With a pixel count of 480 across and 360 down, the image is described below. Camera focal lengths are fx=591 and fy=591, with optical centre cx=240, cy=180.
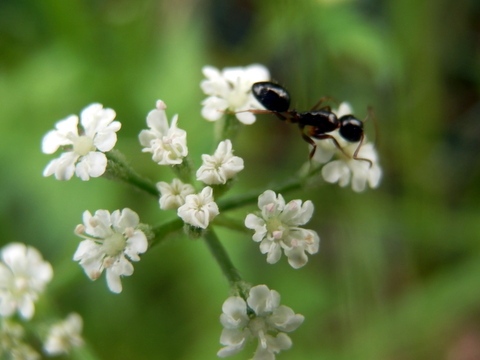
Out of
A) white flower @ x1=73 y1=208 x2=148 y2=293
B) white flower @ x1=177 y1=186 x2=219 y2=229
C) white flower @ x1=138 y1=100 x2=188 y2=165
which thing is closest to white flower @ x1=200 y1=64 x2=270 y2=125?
white flower @ x1=138 y1=100 x2=188 y2=165

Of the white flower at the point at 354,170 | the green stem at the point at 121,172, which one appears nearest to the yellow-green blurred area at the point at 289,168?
the white flower at the point at 354,170

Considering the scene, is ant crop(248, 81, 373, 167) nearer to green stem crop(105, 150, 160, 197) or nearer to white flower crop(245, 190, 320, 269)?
white flower crop(245, 190, 320, 269)

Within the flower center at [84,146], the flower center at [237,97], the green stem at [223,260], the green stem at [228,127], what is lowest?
the green stem at [223,260]

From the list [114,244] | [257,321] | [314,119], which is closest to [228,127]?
[314,119]

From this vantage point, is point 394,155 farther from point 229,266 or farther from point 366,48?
point 229,266

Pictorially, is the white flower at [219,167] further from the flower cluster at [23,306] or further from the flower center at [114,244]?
the flower cluster at [23,306]
